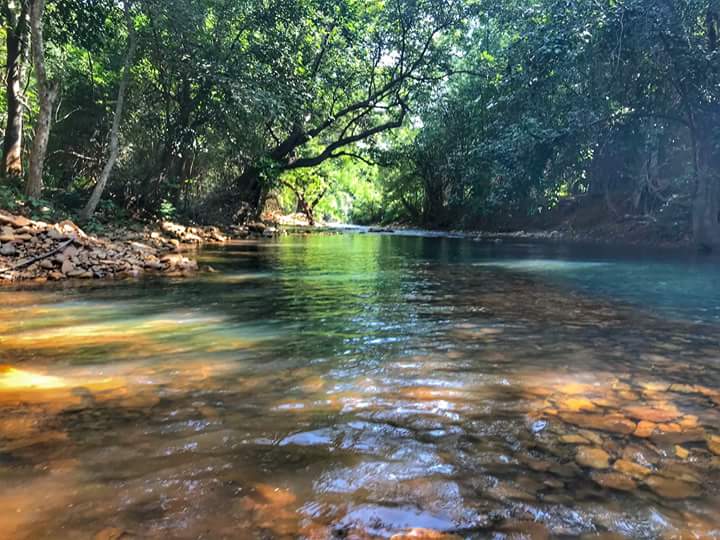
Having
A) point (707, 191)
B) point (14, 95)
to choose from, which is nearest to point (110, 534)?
point (14, 95)

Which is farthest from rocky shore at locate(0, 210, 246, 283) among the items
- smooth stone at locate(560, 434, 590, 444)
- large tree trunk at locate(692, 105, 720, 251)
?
large tree trunk at locate(692, 105, 720, 251)

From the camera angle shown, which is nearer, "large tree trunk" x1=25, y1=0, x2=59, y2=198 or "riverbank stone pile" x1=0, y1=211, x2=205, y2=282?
"riverbank stone pile" x1=0, y1=211, x2=205, y2=282

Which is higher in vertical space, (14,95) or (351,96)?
(351,96)

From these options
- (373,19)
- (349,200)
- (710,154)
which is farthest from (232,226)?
(349,200)

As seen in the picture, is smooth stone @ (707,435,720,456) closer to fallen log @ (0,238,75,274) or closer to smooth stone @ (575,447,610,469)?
smooth stone @ (575,447,610,469)

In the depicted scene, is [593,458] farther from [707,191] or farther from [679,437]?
[707,191]

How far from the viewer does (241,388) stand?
324 centimetres

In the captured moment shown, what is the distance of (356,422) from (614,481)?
1.26 meters

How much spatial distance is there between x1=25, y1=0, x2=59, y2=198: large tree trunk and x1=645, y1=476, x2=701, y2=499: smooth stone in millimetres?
13636

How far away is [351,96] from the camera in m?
22.9

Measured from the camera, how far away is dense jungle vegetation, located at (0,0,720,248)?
13570 mm

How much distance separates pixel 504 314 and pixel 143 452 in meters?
4.36

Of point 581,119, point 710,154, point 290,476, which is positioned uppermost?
point 581,119

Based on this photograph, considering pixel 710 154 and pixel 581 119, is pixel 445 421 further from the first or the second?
pixel 710 154
